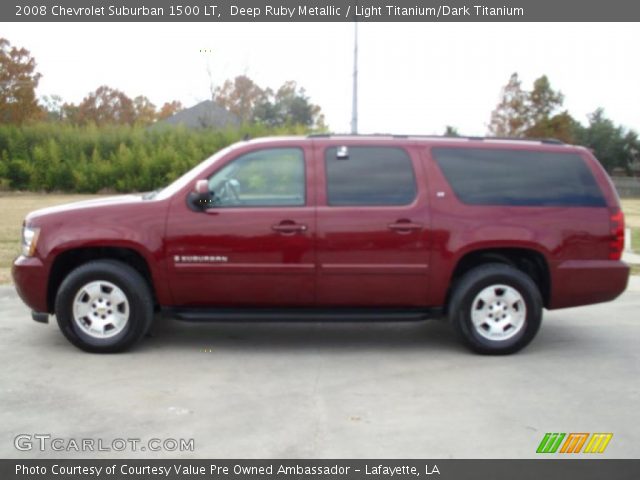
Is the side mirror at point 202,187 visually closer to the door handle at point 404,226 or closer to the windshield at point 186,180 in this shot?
the windshield at point 186,180

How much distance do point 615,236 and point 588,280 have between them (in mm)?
451

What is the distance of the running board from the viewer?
20.4 feet

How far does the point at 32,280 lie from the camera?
20.2 ft

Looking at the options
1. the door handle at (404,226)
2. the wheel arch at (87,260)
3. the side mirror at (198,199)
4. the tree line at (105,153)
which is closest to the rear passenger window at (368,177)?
the door handle at (404,226)

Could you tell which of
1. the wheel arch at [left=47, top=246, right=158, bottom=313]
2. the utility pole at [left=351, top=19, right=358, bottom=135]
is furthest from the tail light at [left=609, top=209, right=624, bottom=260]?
the utility pole at [left=351, top=19, right=358, bottom=135]

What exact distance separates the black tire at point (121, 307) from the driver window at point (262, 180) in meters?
0.96

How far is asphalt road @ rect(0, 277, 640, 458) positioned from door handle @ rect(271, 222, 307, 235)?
1094 mm

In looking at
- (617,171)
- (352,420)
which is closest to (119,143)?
(352,420)

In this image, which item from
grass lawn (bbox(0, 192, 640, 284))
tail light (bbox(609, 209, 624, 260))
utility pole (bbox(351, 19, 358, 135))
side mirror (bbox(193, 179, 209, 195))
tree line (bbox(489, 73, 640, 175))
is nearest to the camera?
side mirror (bbox(193, 179, 209, 195))

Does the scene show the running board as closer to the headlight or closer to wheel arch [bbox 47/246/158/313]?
wheel arch [bbox 47/246/158/313]

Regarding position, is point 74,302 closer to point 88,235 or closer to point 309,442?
point 88,235

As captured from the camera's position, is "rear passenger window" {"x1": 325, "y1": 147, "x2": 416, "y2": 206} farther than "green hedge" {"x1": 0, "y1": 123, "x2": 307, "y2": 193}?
No

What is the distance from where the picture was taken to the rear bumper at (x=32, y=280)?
615 centimetres

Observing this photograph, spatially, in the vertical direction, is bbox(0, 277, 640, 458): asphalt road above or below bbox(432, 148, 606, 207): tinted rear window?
below
